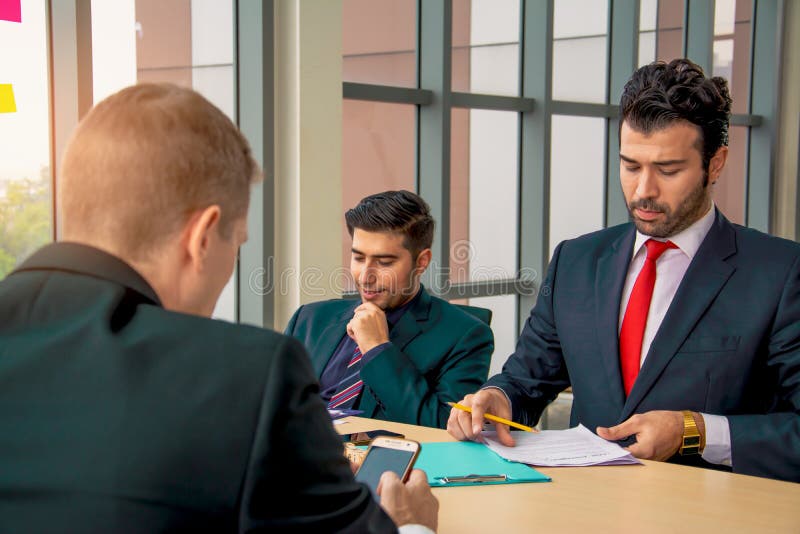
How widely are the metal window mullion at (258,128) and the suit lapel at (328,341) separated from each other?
0.77 meters

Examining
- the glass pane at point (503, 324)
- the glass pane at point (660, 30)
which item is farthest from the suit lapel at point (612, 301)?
the glass pane at point (660, 30)

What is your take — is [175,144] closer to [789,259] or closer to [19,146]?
[789,259]

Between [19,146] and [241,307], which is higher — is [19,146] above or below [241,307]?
above

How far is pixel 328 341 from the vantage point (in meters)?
2.86

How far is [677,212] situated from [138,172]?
5.16 feet

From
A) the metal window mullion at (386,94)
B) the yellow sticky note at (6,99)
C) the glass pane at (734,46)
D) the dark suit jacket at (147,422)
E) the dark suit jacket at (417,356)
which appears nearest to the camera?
the dark suit jacket at (147,422)

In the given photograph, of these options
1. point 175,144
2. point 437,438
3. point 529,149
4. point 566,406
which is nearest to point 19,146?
point 437,438

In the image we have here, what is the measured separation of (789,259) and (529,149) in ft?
10.5

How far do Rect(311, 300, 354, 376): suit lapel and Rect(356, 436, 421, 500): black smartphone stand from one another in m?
1.16

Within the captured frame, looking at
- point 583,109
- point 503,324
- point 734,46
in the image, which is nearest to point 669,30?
point 734,46

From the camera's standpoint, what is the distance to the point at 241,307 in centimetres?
370

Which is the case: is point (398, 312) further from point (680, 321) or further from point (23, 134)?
point (23, 134)

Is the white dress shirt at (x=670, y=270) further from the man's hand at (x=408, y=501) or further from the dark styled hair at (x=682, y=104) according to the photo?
the man's hand at (x=408, y=501)

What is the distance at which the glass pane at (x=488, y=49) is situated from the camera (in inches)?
201
